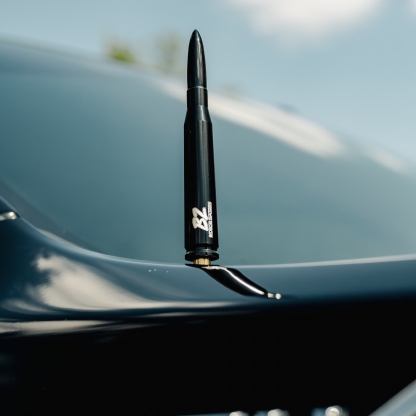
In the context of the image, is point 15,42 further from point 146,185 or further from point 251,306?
point 251,306

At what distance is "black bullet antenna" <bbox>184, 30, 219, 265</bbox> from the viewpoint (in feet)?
2.53

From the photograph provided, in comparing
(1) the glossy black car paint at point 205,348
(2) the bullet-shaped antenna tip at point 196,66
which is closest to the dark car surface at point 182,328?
(1) the glossy black car paint at point 205,348

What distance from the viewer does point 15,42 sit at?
150 cm

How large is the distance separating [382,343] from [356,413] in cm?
9

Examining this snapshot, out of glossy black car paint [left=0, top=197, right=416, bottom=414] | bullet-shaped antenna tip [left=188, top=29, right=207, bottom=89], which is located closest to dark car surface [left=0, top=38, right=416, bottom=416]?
glossy black car paint [left=0, top=197, right=416, bottom=414]

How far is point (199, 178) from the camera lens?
0.80m

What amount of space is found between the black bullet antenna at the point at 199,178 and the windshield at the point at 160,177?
19 centimetres

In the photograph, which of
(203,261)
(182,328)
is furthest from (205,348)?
(203,261)

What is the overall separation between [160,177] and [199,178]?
36 centimetres

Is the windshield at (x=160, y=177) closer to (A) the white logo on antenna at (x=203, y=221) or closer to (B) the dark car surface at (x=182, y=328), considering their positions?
(B) the dark car surface at (x=182, y=328)

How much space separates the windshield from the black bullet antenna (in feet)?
0.62

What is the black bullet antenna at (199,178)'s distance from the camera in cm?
77

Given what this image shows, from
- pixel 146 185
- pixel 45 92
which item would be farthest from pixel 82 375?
pixel 45 92

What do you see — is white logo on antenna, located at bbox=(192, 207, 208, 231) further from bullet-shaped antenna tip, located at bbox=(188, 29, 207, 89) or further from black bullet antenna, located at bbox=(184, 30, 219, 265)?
bullet-shaped antenna tip, located at bbox=(188, 29, 207, 89)
